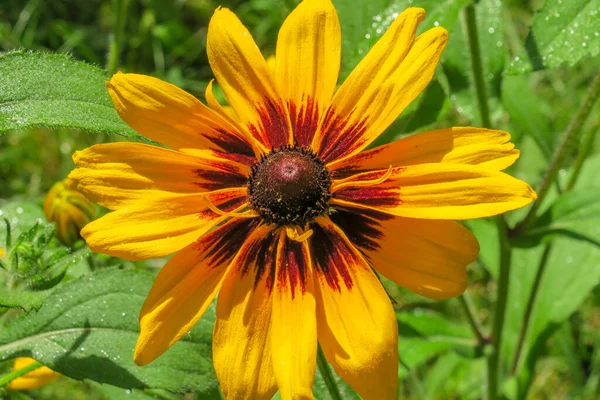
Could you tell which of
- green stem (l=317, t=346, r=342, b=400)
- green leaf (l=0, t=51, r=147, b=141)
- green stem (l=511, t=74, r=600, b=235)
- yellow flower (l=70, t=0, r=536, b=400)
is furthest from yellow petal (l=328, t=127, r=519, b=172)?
green stem (l=511, t=74, r=600, b=235)

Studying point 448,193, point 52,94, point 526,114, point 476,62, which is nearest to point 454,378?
point 526,114

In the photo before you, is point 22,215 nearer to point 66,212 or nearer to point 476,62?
point 66,212

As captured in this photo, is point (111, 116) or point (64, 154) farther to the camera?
point (64, 154)

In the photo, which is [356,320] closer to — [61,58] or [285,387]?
[285,387]

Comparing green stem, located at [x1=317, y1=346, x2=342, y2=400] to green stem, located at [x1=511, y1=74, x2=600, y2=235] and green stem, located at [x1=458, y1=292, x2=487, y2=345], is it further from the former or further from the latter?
green stem, located at [x1=511, y1=74, x2=600, y2=235]

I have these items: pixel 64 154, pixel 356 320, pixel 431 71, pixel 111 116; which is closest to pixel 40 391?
pixel 64 154

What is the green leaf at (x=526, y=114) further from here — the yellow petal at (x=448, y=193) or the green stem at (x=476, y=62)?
the yellow petal at (x=448, y=193)

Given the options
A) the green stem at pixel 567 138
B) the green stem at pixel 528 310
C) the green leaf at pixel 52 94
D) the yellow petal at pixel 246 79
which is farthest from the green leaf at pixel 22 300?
the green stem at pixel 528 310
